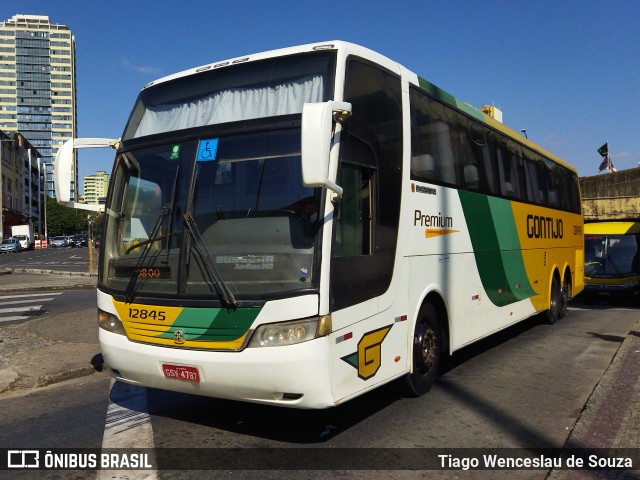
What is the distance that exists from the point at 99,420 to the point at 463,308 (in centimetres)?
431

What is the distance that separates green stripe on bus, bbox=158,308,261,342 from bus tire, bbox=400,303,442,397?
2183 millimetres

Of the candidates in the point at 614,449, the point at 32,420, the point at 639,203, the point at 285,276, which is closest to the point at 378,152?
the point at 285,276

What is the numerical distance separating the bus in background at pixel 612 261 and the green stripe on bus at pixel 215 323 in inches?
608

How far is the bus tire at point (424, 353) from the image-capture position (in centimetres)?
590

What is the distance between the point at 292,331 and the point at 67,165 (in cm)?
281

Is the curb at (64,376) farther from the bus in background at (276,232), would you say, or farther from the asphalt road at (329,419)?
the bus in background at (276,232)

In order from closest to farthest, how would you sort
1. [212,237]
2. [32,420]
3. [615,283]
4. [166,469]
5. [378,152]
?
[166,469]
[212,237]
[378,152]
[32,420]
[615,283]

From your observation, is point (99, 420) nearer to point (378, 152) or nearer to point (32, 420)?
point (32, 420)

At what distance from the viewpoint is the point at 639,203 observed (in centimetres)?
2433

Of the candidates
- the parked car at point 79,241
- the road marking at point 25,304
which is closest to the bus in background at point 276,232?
the road marking at point 25,304

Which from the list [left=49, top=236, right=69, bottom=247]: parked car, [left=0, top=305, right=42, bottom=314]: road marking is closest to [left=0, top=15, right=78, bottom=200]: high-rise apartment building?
[left=49, top=236, right=69, bottom=247]: parked car

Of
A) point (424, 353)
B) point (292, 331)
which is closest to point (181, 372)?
point (292, 331)

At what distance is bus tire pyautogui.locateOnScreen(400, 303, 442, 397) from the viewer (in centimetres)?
590

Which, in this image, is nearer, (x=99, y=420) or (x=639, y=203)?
(x=99, y=420)
